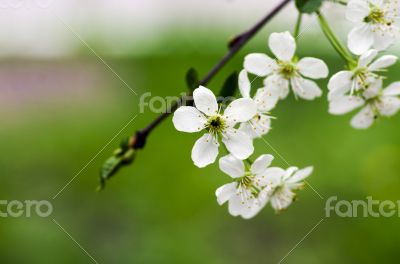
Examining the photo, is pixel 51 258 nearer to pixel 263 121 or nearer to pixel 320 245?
pixel 320 245

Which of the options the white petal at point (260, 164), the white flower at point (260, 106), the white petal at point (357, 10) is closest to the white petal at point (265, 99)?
the white flower at point (260, 106)

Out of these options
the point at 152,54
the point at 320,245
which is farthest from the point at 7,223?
the point at 152,54

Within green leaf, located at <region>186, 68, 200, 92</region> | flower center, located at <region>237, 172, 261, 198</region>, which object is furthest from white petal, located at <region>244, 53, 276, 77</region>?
flower center, located at <region>237, 172, 261, 198</region>

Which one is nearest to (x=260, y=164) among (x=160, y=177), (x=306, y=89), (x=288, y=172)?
(x=288, y=172)

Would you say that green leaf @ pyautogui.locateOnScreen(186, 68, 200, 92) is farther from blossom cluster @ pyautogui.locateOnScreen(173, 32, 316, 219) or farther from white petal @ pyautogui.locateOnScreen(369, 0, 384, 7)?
white petal @ pyautogui.locateOnScreen(369, 0, 384, 7)

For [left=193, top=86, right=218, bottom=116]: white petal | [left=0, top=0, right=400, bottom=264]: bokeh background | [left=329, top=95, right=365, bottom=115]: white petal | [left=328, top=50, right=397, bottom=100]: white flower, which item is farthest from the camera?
[left=0, top=0, right=400, bottom=264]: bokeh background

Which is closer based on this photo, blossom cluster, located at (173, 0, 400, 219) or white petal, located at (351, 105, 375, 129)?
blossom cluster, located at (173, 0, 400, 219)
